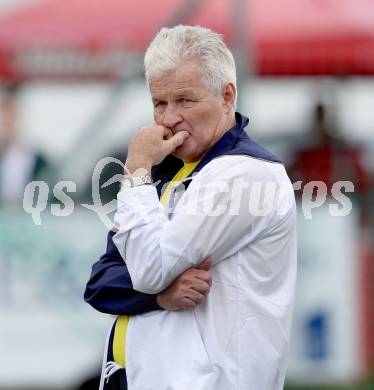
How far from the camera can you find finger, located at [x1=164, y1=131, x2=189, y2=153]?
14.1ft

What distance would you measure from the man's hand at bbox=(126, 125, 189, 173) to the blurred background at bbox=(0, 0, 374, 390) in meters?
3.11

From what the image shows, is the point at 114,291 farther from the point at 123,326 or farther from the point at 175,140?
the point at 175,140

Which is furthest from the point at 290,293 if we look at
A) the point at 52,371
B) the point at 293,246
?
the point at 52,371

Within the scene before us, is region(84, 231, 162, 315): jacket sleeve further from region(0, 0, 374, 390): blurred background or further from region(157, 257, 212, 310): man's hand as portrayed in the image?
region(0, 0, 374, 390): blurred background

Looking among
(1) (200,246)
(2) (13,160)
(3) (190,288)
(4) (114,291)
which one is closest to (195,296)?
(3) (190,288)

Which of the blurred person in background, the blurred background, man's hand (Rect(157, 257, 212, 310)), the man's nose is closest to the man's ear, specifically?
the man's nose

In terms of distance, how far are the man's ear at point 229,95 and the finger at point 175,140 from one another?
157 mm

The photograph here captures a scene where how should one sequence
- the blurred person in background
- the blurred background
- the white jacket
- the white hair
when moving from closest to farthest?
the white jacket
the white hair
the blurred background
the blurred person in background

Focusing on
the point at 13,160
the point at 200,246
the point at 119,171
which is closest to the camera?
the point at 200,246

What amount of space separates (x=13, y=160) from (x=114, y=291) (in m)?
5.97

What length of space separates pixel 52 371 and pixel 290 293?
16.0 feet

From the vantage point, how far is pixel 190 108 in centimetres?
430

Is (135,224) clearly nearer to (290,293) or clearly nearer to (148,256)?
(148,256)

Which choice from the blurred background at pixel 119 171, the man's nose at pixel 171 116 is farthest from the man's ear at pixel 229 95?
the blurred background at pixel 119 171
